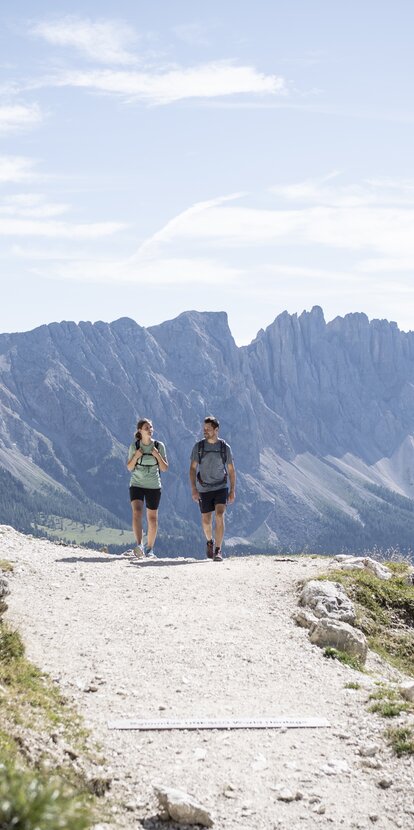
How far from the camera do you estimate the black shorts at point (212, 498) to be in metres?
22.9

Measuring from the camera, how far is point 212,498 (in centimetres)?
2309

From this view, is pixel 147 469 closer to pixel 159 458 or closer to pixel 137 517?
pixel 159 458

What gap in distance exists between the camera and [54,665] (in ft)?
38.2

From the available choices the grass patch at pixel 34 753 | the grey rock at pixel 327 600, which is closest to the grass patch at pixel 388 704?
the grey rock at pixel 327 600

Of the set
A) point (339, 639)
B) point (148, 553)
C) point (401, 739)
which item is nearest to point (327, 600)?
point (339, 639)

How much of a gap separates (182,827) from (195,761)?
1.47 metres

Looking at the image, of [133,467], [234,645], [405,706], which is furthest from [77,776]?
[133,467]

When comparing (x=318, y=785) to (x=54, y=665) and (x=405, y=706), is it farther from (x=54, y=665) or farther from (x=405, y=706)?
(x=54, y=665)

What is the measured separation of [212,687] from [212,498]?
38.0 feet

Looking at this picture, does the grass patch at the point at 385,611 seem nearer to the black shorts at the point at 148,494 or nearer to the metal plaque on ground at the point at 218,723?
the metal plaque on ground at the point at 218,723

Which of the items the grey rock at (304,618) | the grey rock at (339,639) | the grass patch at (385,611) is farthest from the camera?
the grass patch at (385,611)

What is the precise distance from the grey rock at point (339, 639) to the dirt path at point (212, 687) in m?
0.32

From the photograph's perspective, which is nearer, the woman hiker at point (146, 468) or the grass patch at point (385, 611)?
the grass patch at point (385, 611)

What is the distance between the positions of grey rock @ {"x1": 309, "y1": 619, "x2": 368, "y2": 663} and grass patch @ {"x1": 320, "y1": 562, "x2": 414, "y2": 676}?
1.13 m
